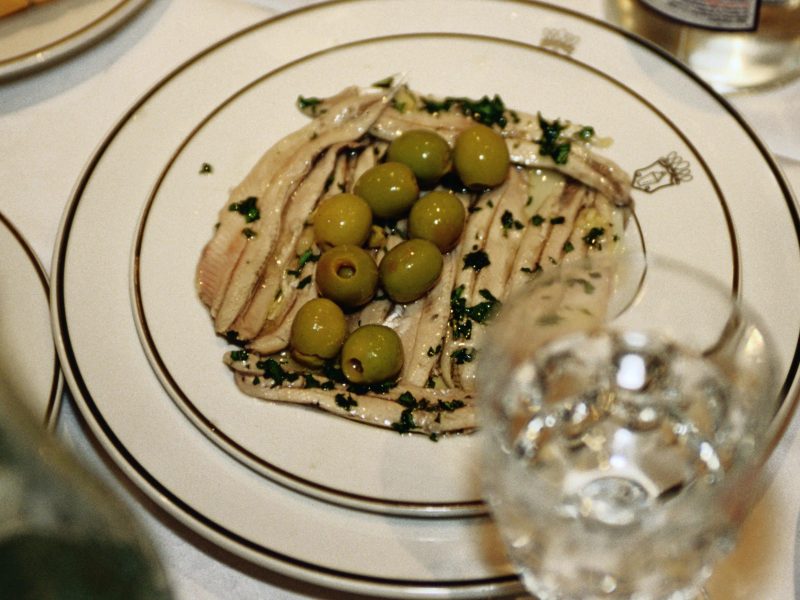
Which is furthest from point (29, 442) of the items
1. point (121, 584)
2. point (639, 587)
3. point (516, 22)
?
point (516, 22)

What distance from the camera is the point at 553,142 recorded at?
1.55 m

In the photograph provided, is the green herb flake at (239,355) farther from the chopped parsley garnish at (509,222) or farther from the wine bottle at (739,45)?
the wine bottle at (739,45)

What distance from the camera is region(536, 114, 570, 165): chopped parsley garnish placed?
1.53 meters

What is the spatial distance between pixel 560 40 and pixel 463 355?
0.68 meters

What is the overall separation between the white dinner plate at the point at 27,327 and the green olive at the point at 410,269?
0.51 m

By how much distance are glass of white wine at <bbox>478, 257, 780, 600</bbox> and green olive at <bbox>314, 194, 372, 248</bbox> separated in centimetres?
40

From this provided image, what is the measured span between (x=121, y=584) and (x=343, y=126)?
3.20ft

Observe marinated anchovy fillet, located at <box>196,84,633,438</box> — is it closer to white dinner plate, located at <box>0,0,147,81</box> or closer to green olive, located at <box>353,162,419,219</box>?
green olive, located at <box>353,162,419,219</box>

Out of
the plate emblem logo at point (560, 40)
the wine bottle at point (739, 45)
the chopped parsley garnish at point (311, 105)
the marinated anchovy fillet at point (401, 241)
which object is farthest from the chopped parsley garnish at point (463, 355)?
the wine bottle at point (739, 45)

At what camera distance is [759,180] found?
146 centimetres

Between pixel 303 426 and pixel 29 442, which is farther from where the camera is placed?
pixel 303 426

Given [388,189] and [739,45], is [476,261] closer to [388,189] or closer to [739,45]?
[388,189]

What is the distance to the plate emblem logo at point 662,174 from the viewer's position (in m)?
1.49

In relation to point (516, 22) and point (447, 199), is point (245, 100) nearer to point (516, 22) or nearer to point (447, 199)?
point (447, 199)
